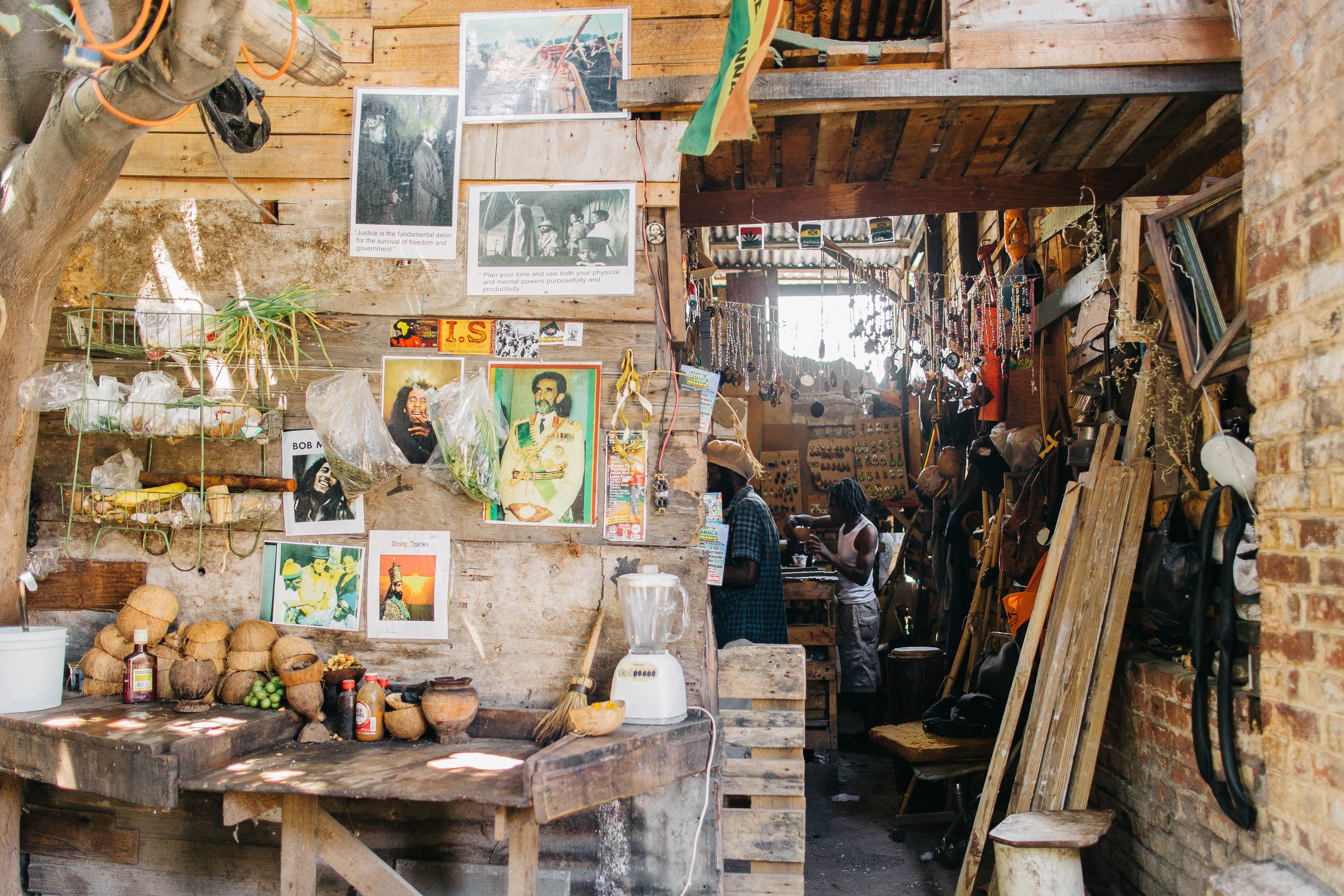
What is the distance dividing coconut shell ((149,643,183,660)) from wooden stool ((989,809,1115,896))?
3087mm

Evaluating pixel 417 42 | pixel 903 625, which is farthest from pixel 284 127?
pixel 903 625

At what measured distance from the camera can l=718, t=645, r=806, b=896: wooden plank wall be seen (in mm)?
3504

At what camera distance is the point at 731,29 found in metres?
2.93

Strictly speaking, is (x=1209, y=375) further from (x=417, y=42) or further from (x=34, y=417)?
(x=34, y=417)

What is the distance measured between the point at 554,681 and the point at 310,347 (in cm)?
165

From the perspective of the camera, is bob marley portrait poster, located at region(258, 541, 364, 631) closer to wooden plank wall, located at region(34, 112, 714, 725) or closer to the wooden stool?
wooden plank wall, located at region(34, 112, 714, 725)

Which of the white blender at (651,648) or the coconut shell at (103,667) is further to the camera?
the coconut shell at (103,667)

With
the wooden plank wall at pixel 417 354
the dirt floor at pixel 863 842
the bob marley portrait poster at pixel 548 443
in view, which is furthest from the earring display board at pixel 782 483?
the bob marley portrait poster at pixel 548 443

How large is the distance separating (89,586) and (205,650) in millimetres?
760

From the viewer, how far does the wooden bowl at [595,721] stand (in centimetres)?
264

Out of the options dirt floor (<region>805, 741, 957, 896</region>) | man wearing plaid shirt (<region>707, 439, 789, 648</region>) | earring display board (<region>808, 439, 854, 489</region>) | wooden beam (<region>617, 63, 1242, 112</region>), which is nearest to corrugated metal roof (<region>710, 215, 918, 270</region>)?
earring display board (<region>808, 439, 854, 489</region>)

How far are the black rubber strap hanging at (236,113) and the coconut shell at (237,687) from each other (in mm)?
1940

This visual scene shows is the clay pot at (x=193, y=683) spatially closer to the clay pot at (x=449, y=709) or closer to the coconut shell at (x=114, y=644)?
the coconut shell at (x=114, y=644)

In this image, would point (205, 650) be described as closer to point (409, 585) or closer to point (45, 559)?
point (409, 585)
